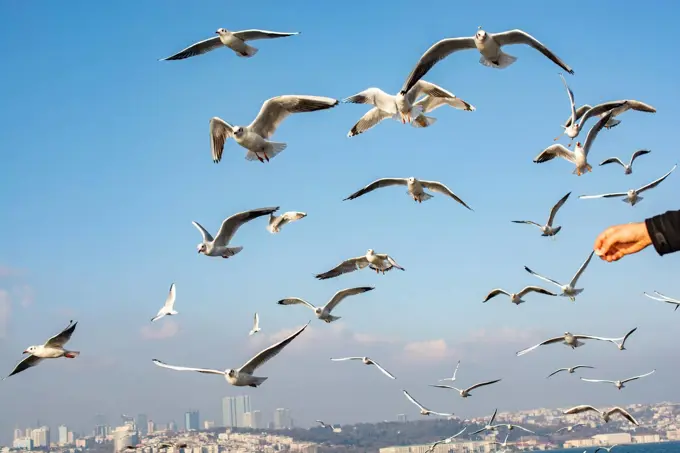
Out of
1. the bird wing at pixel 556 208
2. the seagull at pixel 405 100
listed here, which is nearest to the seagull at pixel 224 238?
the seagull at pixel 405 100

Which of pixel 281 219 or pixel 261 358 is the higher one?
pixel 281 219

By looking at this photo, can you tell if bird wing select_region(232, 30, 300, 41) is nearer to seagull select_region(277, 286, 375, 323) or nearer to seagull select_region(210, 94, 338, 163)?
seagull select_region(210, 94, 338, 163)

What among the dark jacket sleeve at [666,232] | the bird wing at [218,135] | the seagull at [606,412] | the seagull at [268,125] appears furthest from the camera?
the seagull at [606,412]

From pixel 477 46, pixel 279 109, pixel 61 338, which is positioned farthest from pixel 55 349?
pixel 477 46

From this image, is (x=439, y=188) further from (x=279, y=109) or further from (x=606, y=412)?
(x=606, y=412)

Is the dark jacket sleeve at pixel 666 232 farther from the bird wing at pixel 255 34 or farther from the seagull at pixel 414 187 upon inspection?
the seagull at pixel 414 187

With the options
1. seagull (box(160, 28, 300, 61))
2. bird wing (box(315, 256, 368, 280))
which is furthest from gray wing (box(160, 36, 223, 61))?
bird wing (box(315, 256, 368, 280))
